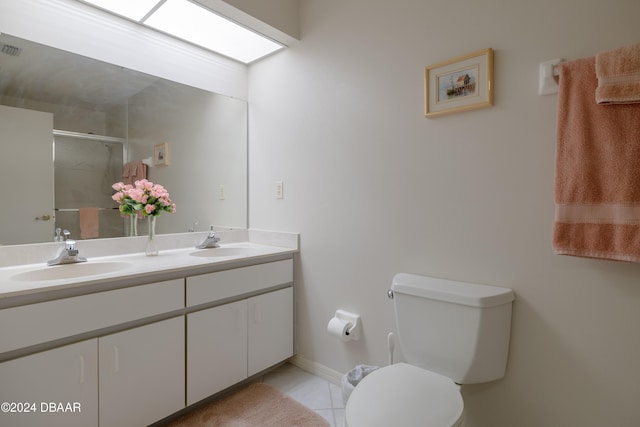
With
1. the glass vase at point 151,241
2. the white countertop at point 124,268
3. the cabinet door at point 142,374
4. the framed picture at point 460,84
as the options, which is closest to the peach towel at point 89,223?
the white countertop at point 124,268

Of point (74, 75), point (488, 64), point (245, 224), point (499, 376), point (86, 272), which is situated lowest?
point (499, 376)

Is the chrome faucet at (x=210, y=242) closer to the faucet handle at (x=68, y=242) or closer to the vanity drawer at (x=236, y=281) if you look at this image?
the vanity drawer at (x=236, y=281)

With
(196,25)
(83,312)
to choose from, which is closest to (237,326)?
(83,312)

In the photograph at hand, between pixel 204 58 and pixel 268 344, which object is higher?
pixel 204 58

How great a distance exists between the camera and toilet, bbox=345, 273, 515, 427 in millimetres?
995

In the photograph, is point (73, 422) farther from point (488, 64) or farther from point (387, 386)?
point (488, 64)

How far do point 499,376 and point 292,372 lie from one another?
1261mm

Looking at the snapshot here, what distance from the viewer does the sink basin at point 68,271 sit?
55.1 inches

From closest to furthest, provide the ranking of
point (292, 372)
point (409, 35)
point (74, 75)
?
point (409, 35) → point (74, 75) → point (292, 372)

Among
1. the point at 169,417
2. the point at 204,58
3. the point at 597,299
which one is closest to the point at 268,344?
the point at 169,417

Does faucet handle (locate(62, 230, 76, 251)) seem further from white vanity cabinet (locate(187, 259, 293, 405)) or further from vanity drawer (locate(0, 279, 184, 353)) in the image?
white vanity cabinet (locate(187, 259, 293, 405))

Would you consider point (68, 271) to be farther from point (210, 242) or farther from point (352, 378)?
point (352, 378)

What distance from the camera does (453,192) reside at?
1.43 m

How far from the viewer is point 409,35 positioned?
1.56 meters
